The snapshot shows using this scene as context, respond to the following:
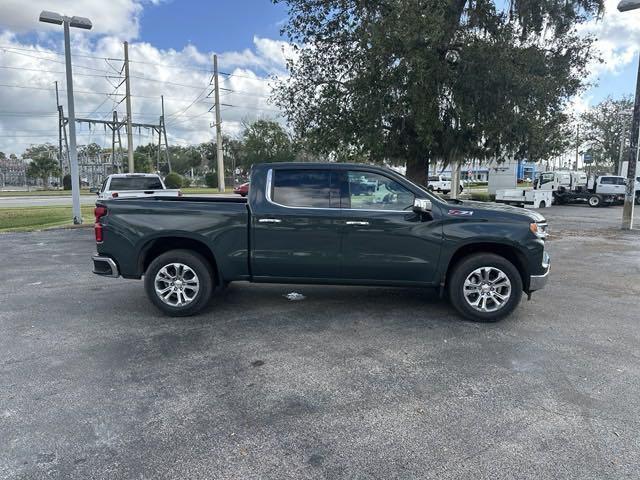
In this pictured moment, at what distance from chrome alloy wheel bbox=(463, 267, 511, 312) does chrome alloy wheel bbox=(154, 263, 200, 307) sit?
3.24 m

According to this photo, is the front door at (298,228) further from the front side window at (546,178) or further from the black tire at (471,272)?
the front side window at (546,178)

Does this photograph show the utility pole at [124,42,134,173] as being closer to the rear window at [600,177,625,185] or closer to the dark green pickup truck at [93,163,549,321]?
the dark green pickup truck at [93,163,549,321]

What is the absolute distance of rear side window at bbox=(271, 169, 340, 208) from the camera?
5355 millimetres

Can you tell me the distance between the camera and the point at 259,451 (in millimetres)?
2836

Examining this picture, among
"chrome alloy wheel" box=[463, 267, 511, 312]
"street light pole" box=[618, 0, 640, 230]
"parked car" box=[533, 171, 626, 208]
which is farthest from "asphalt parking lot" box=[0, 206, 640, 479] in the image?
"parked car" box=[533, 171, 626, 208]

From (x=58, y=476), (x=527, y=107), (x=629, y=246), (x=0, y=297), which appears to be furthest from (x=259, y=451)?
(x=629, y=246)

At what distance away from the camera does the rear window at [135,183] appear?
14.5 m

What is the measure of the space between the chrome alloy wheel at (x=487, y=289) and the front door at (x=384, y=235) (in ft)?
1.50

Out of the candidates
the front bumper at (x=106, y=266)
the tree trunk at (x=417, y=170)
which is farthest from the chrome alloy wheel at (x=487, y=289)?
the tree trunk at (x=417, y=170)

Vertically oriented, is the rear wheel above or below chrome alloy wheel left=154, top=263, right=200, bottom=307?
above

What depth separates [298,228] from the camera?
5281 millimetres

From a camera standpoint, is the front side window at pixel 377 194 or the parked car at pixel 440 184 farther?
the parked car at pixel 440 184

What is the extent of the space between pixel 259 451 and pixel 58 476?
1.15 metres

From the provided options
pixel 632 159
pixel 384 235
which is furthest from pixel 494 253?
pixel 632 159
